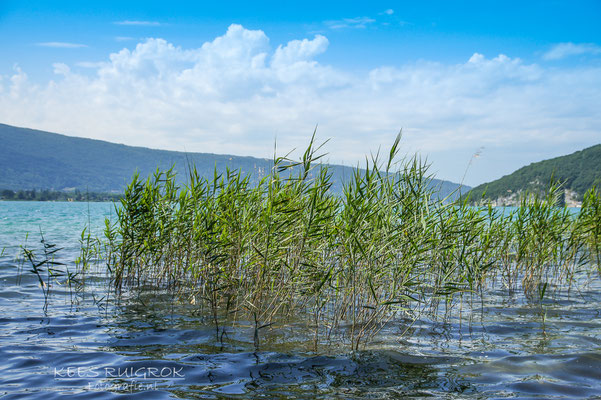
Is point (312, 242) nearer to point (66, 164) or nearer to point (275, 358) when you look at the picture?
point (275, 358)

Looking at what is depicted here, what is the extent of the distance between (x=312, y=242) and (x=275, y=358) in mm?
2799

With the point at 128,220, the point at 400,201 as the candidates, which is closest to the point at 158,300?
the point at 128,220

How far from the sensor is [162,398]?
18.3 ft

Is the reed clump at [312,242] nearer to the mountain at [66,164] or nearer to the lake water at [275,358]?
the lake water at [275,358]

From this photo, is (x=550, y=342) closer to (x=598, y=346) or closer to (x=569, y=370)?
(x=598, y=346)

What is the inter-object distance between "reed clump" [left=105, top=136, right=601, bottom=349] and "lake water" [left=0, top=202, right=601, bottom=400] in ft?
2.06

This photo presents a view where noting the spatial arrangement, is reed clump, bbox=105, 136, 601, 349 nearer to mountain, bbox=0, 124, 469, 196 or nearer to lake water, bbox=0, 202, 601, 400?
lake water, bbox=0, 202, 601, 400

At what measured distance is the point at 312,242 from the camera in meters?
9.25

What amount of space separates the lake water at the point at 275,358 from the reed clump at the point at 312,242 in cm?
63

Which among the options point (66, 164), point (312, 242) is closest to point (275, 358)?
point (312, 242)

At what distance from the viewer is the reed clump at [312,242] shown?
7645 millimetres

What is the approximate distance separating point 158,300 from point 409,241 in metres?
6.87

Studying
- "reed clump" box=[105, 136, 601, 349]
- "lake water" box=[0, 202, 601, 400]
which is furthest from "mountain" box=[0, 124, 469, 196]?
"lake water" box=[0, 202, 601, 400]

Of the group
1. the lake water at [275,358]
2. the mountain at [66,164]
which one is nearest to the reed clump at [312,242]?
the lake water at [275,358]
